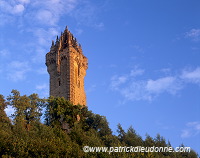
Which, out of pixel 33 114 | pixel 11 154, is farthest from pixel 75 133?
pixel 11 154

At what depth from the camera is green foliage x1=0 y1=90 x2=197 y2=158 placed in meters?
41.2

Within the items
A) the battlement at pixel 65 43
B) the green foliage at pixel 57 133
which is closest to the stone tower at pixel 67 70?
the battlement at pixel 65 43

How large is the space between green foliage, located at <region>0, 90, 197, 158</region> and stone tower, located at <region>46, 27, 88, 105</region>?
21.0ft

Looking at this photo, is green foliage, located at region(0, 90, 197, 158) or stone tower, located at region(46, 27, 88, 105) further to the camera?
stone tower, located at region(46, 27, 88, 105)

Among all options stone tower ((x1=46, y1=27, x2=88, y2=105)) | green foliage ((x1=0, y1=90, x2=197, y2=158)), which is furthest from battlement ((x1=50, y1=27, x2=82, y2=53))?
green foliage ((x1=0, y1=90, x2=197, y2=158))

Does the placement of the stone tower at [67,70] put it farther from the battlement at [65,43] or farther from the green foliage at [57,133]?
the green foliage at [57,133]

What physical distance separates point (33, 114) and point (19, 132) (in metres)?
11.4

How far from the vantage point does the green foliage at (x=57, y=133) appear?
1623 inches

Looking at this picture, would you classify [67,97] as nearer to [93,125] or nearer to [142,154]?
[93,125]

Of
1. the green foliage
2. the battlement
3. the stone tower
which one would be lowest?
the green foliage

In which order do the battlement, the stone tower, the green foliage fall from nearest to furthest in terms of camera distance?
the green foliage → the stone tower → the battlement

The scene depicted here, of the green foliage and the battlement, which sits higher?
the battlement

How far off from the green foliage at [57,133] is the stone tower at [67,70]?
6413 mm

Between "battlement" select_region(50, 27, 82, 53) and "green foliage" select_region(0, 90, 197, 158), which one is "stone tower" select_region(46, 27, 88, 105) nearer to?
"battlement" select_region(50, 27, 82, 53)
